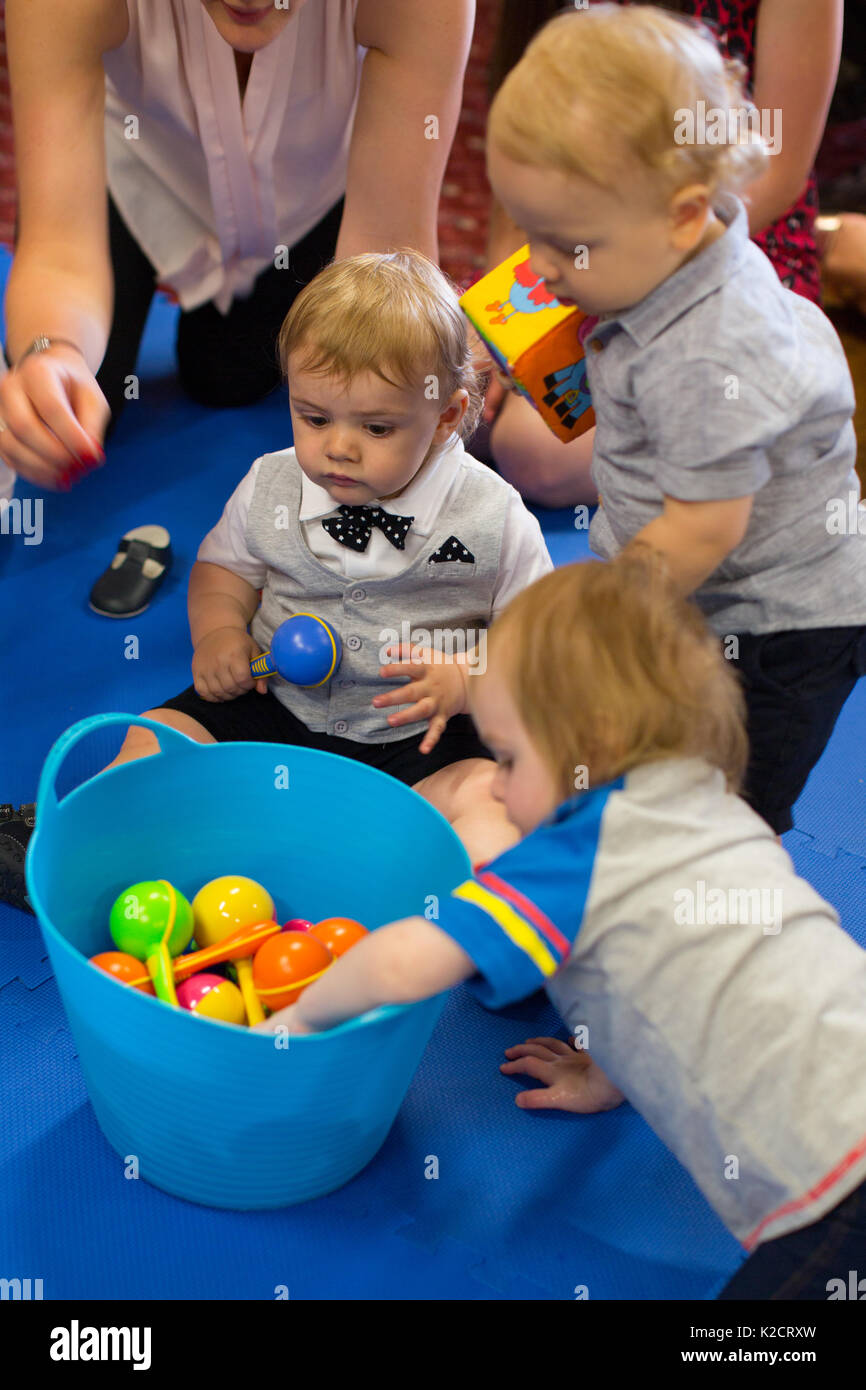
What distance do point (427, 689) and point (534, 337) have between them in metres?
0.30

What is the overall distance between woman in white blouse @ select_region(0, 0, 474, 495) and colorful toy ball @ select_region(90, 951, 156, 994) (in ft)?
1.29

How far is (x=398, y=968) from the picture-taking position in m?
0.69

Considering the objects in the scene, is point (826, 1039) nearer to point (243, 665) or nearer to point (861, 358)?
point (243, 665)

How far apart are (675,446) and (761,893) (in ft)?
0.96

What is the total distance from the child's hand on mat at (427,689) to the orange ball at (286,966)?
0.19 m

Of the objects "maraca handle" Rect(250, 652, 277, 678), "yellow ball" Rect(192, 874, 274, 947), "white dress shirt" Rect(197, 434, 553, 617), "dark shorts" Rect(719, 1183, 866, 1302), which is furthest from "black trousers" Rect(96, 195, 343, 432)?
"dark shorts" Rect(719, 1183, 866, 1302)

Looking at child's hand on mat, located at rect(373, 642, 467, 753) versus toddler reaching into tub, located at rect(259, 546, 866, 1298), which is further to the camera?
child's hand on mat, located at rect(373, 642, 467, 753)

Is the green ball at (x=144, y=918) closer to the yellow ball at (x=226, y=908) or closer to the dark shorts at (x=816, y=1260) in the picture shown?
the yellow ball at (x=226, y=908)

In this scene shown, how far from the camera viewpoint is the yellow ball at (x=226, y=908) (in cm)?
98

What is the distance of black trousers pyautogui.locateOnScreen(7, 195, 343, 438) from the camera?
62.3 inches

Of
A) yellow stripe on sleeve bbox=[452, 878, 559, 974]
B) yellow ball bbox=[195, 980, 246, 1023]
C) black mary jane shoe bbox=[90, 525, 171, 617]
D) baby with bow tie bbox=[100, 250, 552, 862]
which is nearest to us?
yellow stripe on sleeve bbox=[452, 878, 559, 974]

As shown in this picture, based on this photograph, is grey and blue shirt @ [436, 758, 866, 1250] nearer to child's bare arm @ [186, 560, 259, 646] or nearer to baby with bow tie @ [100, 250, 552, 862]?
A: baby with bow tie @ [100, 250, 552, 862]
